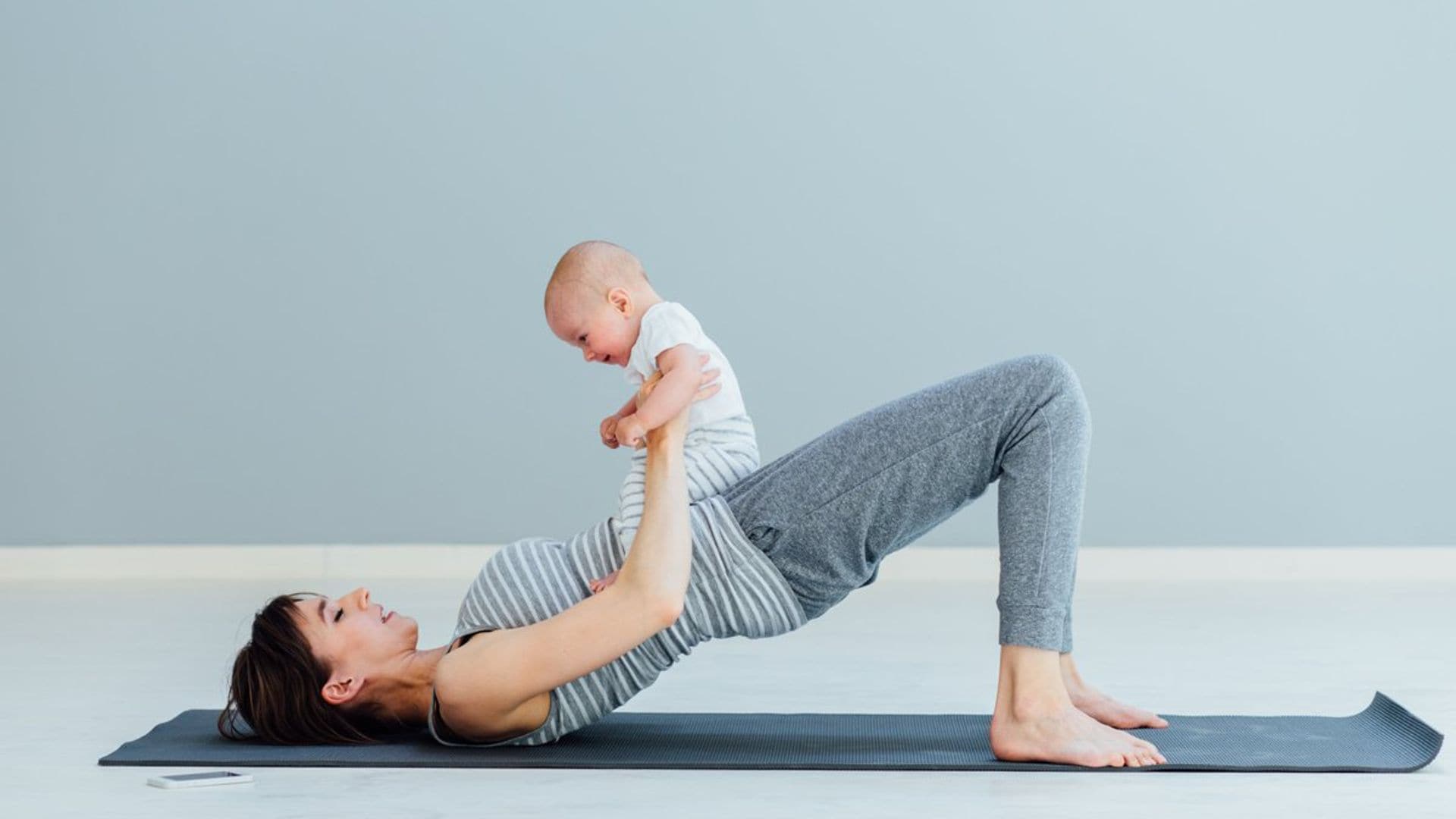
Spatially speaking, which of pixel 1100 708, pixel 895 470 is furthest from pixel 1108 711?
pixel 895 470

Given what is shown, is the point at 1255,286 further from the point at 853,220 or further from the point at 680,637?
the point at 680,637

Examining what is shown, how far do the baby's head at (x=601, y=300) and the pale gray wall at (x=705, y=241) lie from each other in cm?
279

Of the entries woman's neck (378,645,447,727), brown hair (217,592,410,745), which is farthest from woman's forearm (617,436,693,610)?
brown hair (217,592,410,745)

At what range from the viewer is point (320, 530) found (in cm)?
515

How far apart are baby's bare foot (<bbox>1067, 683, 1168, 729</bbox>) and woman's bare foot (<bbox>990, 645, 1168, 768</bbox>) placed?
0.80 ft

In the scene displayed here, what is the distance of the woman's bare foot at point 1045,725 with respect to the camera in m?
2.04

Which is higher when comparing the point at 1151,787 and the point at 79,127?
the point at 79,127

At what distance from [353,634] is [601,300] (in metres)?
0.58

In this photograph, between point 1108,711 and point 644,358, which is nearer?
Answer: point 644,358

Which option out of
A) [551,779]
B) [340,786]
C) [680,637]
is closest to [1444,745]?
[680,637]

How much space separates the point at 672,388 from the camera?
2061mm

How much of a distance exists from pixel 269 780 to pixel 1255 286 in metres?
3.84

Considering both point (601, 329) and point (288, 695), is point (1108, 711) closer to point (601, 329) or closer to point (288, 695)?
point (601, 329)

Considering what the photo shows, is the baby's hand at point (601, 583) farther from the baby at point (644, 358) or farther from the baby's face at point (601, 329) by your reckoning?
the baby's face at point (601, 329)
